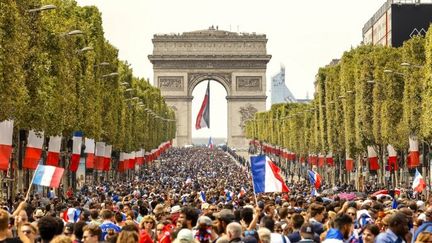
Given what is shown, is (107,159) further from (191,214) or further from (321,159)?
(191,214)

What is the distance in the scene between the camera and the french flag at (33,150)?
153 feet

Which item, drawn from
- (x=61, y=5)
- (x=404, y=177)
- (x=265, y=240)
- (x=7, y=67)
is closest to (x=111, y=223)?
(x=265, y=240)

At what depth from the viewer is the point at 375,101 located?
7550cm

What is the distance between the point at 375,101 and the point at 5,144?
1530 inches

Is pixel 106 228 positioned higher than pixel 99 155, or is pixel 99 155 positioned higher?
pixel 99 155

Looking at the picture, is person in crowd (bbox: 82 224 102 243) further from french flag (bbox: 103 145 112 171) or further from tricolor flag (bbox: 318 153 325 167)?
tricolor flag (bbox: 318 153 325 167)

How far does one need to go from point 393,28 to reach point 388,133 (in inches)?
2776

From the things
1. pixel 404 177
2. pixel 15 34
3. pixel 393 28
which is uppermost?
pixel 393 28

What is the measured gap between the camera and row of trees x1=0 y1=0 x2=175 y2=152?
136ft

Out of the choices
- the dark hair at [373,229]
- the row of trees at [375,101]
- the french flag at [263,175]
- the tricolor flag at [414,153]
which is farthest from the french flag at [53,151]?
the dark hair at [373,229]

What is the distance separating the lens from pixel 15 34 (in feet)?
137

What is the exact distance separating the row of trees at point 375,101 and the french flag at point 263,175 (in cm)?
2685

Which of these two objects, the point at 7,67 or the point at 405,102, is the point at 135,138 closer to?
the point at 405,102

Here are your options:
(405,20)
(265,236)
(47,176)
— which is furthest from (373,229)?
(405,20)
